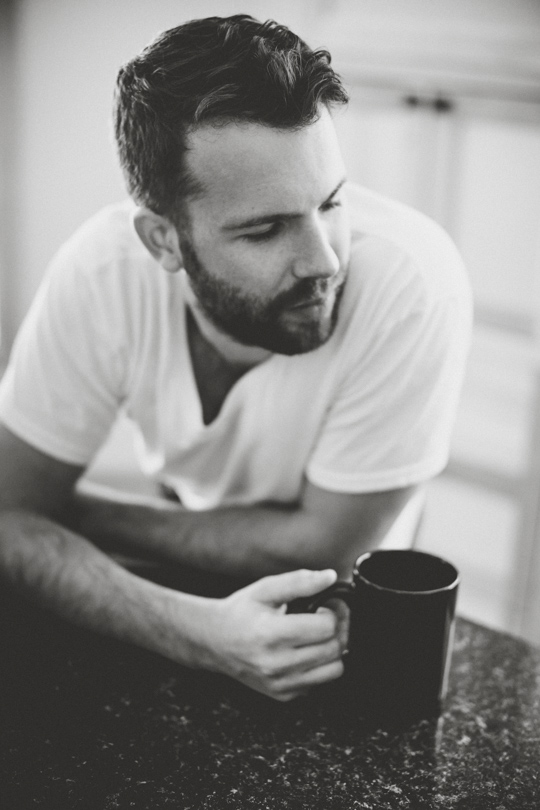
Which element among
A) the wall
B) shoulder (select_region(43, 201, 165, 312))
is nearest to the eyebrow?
shoulder (select_region(43, 201, 165, 312))

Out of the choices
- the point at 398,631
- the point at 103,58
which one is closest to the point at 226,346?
the point at 398,631

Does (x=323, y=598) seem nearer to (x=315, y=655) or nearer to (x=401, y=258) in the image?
(x=315, y=655)

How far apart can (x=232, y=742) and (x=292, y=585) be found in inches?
6.6

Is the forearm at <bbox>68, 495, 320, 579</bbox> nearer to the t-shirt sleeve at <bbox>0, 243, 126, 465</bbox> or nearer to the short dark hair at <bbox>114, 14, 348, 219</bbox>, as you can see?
the t-shirt sleeve at <bbox>0, 243, 126, 465</bbox>

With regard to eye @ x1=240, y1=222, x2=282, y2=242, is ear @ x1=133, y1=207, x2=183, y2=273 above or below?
below

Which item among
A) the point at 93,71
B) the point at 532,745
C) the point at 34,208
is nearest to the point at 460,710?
the point at 532,745

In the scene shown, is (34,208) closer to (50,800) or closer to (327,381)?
(327,381)

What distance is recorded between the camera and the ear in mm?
1321

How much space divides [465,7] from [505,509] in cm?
153

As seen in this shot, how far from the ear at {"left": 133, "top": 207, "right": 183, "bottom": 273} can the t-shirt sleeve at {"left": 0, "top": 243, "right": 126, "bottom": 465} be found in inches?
3.7

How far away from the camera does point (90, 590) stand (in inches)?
45.7

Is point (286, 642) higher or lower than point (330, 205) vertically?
lower

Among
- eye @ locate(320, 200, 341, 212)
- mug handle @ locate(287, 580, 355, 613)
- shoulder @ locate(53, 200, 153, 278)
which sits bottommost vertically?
mug handle @ locate(287, 580, 355, 613)

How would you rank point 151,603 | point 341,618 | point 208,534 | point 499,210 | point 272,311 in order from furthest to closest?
1. point 499,210
2. point 208,534
3. point 272,311
4. point 151,603
5. point 341,618
